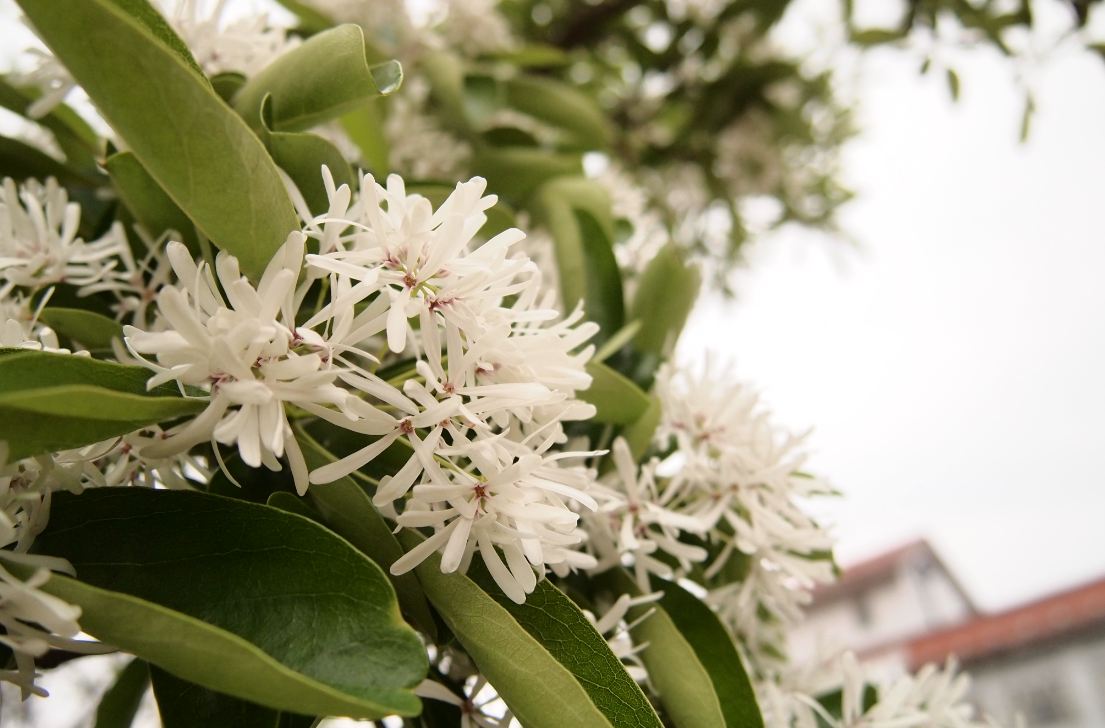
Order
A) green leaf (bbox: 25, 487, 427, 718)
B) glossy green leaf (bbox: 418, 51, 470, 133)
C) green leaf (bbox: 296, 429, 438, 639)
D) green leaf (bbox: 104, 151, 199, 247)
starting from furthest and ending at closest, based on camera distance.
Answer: glossy green leaf (bbox: 418, 51, 470, 133) < green leaf (bbox: 104, 151, 199, 247) < green leaf (bbox: 296, 429, 438, 639) < green leaf (bbox: 25, 487, 427, 718)

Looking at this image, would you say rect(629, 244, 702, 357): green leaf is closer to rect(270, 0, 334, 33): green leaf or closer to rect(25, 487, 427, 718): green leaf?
rect(25, 487, 427, 718): green leaf

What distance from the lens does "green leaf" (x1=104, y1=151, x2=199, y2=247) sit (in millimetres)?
507

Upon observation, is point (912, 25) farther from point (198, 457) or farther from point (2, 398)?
point (2, 398)

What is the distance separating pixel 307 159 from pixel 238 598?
0.26m

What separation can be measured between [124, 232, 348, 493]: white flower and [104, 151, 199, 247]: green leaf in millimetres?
189

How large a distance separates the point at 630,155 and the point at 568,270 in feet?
3.63

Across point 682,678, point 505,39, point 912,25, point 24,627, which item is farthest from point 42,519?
point 912,25

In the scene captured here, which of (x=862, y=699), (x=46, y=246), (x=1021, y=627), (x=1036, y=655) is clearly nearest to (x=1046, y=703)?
(x=1036, y=655)

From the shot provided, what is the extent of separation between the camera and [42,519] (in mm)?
372

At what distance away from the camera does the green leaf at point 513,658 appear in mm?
363

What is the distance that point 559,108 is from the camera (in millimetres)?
1178

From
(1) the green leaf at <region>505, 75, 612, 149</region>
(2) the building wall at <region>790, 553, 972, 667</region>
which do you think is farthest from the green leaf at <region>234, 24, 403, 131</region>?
(2) the building wall at <region>790, 553, 972, 667</region>

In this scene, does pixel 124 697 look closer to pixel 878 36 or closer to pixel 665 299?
pixel 665 299

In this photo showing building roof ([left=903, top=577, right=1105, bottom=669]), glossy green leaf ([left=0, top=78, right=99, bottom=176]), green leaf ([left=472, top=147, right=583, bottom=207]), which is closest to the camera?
glossy green leaf ([left=0, top=78, right=99, bottom=176])
